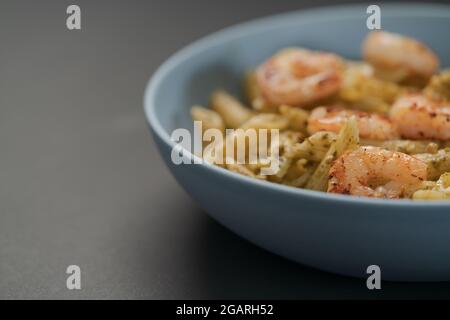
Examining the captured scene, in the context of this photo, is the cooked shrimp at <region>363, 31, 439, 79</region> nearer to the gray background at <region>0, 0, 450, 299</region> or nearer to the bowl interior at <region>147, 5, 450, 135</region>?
the bowl interior at <region>147, 5, 450, 135</region>

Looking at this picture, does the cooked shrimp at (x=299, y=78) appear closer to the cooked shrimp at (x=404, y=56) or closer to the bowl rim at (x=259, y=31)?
the cooked shrimp at (x=404, y=56)

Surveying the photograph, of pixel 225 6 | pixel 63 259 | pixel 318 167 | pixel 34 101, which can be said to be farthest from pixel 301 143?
pixel 225 6

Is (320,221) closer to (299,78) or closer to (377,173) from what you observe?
(377,173)

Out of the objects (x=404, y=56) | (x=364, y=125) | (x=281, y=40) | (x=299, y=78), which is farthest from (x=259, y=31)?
(x=364, y=125)

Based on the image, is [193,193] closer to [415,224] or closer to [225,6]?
[415,224]

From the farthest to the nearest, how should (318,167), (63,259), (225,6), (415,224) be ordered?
(225,6) → (63,259) → (318,167) → (415,224)

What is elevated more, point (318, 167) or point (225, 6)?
point (225, 6)
